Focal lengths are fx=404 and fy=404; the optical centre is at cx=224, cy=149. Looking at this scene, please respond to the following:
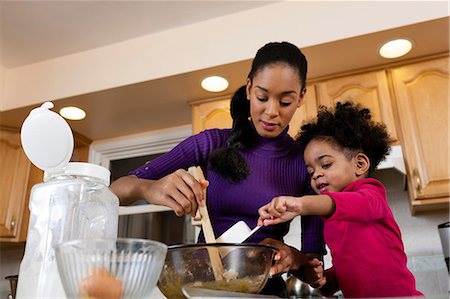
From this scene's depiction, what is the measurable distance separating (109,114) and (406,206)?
1835 millimetres

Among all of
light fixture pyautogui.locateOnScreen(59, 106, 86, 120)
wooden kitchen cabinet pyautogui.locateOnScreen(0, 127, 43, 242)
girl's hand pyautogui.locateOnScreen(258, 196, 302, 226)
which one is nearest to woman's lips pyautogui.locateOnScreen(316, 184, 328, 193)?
girl's hand pyautogui.locateOnScreen(258, 196, 302, 226)

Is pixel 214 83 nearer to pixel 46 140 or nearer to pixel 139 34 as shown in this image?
pixel 139 34

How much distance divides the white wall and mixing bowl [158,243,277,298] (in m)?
1.56

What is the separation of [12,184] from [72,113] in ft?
1.94

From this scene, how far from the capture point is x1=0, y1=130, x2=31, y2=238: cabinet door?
2486mm

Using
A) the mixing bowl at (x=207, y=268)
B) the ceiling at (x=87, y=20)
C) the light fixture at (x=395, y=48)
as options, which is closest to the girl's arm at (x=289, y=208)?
the mixing bowl at (x=207, y=268)

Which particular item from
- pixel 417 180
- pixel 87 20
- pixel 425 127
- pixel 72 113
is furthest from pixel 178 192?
pixel 72 113

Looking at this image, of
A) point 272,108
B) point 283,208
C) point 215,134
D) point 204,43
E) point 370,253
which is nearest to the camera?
point 283,208

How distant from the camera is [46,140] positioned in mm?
569

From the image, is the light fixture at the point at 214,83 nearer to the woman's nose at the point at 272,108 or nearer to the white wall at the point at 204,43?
the white wall at the point at 204,43

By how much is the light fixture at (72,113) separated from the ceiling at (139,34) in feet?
0.14

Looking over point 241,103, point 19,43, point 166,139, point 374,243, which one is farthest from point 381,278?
point 19,43

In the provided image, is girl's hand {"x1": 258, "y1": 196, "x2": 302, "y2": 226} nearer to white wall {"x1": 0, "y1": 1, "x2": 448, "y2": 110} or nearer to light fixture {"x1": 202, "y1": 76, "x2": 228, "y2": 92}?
white wall {"x1": 0, "y1": 1, "x2": 448, "y2": 110}

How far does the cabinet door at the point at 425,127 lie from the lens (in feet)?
6.07
